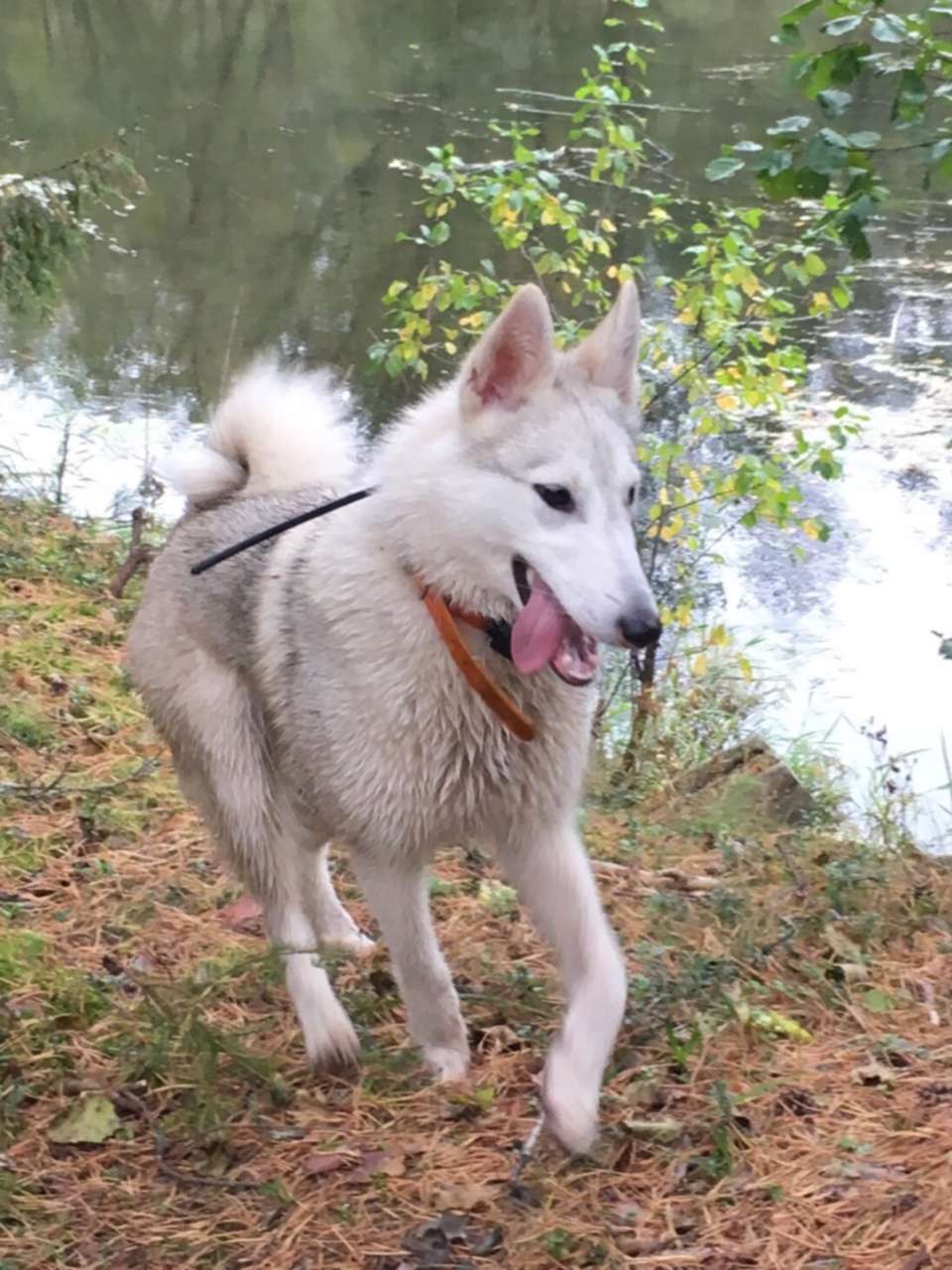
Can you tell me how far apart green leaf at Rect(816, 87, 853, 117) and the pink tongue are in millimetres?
1345

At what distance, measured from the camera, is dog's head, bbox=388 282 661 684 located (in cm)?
243

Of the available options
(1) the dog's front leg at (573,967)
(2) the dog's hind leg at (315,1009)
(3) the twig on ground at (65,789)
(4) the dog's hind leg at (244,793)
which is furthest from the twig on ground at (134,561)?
(1) the dog's front leg at (573,967)

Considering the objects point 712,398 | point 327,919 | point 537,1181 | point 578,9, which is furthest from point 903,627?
point 578,9

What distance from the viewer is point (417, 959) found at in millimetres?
2936

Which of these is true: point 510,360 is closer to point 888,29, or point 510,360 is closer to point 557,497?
point 557,497

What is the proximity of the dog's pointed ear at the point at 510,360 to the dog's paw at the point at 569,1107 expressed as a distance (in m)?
1.26

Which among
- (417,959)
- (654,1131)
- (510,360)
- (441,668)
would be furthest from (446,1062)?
(510,360)

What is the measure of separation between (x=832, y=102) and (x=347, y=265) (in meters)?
7.66

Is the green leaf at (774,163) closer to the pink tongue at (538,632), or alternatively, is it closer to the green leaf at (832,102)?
the green leaf at (832,102)

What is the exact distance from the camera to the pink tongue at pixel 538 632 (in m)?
2.53

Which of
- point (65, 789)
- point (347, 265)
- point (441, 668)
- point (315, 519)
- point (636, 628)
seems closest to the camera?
point (636, 628)

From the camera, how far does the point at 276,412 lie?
11.9 feet

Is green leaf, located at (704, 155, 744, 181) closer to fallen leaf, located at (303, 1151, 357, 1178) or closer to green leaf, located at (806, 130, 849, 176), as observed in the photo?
green leaf, located at (806, 130, 849, 176)

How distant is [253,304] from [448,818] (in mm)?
7519
